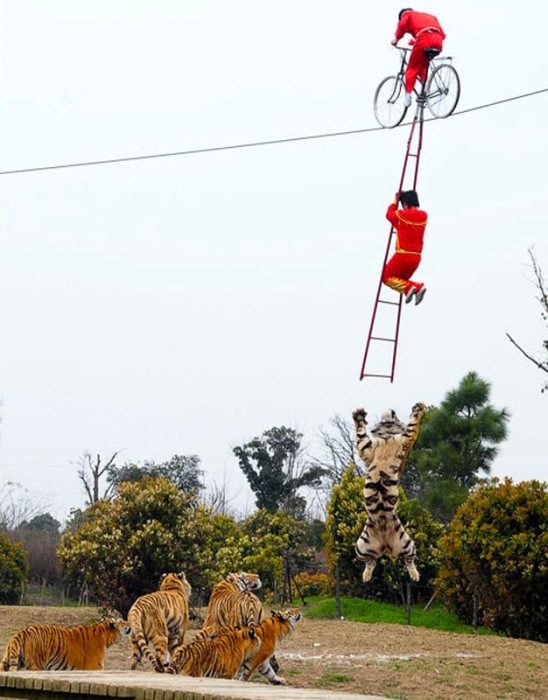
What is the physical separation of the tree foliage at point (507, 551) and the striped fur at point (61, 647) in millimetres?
6243

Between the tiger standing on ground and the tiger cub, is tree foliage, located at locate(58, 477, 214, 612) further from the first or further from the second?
the tiger cub

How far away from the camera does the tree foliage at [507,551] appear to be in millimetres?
15742

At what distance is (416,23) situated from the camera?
7352 mm

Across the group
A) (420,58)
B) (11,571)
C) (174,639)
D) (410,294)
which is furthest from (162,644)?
(11,571)

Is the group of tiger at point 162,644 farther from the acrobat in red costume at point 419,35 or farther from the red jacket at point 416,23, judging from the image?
the red jacket at point 416,23

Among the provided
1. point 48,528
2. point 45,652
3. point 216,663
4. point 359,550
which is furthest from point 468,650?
point 48,528

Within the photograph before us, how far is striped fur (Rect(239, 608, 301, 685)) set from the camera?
11352mm

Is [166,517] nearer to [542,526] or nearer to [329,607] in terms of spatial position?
[329,607]

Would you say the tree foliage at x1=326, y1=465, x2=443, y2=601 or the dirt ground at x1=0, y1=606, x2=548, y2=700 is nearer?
the dirt ground at x1=0, y1=606, x2=548, y2=700

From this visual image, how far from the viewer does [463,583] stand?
17281 mm

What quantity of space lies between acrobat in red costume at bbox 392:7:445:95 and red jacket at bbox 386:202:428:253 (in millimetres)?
A: 985

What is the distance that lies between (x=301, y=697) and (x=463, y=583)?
1071cm

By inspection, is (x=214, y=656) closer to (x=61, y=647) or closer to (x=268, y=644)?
(x=268, y=644)

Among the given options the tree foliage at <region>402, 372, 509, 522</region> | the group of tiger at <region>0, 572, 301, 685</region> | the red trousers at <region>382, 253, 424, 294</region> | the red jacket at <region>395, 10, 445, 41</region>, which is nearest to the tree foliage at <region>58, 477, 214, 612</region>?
the tree foliage at <region>402, 372, 509, 522</region>
